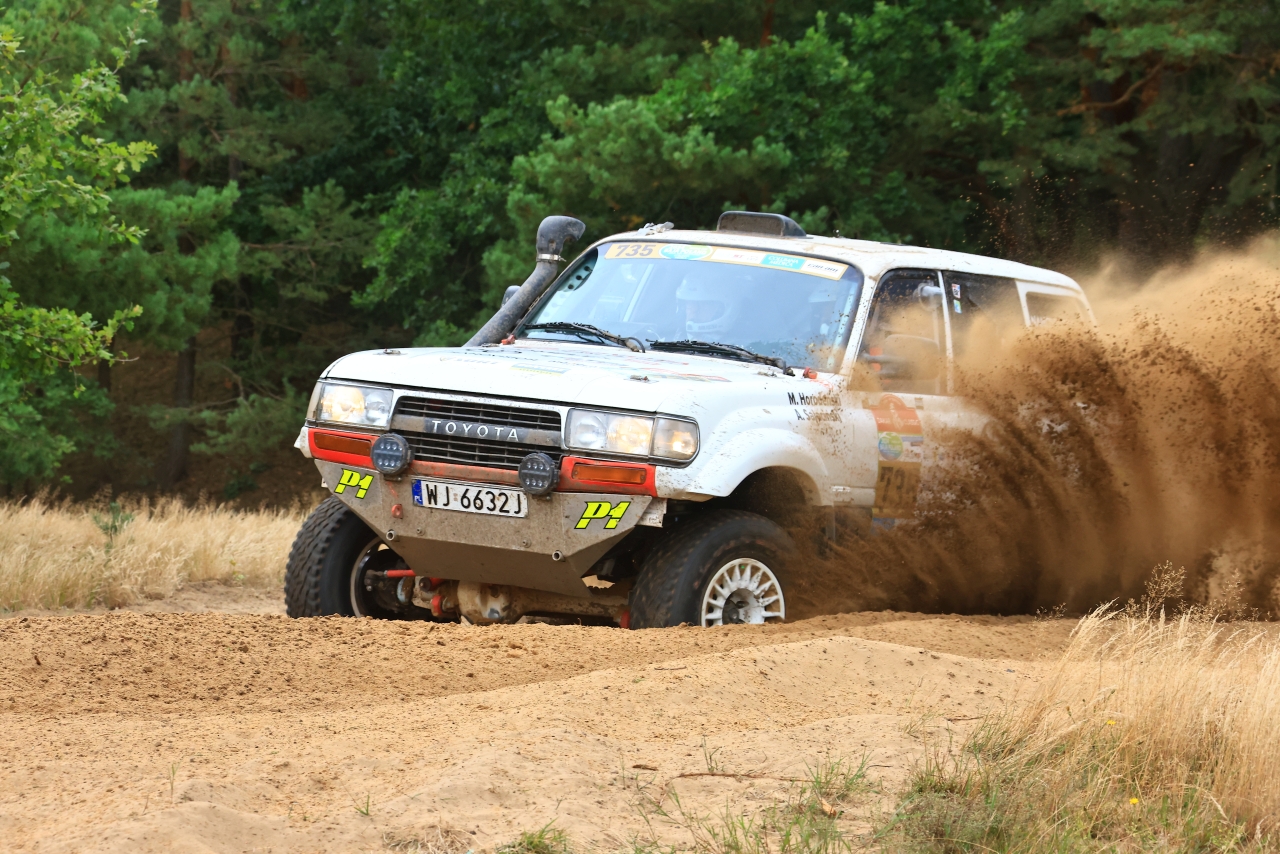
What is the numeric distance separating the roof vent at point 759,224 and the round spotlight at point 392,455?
2.61m

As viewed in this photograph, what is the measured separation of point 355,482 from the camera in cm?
676

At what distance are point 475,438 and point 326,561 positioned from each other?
1.30 metres

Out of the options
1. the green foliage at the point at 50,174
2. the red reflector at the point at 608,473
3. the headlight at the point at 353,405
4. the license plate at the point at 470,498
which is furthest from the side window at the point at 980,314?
the green foliage at the point at 50,174

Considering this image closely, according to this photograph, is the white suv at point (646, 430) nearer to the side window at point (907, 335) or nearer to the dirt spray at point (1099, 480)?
the side window at point (907, 335)

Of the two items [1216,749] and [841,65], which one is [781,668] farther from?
[841,65]

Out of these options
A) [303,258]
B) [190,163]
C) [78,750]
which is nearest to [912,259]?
[78,750]

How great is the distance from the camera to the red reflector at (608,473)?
6203mm

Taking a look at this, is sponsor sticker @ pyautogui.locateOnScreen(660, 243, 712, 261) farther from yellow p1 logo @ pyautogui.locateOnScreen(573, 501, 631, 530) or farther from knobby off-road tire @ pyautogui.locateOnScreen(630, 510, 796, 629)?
yellow p1 logo @ pyautogui.locateOnScreen(573, 501, 631, 530)

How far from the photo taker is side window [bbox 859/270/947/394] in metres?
7.26

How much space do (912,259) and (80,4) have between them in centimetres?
1448

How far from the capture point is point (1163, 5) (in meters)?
19.5

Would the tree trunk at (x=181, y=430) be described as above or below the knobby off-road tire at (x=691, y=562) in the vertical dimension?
below

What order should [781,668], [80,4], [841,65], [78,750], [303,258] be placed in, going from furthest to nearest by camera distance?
[303,258] → [841,65] → [80,4] → [781,668] → [78,750]

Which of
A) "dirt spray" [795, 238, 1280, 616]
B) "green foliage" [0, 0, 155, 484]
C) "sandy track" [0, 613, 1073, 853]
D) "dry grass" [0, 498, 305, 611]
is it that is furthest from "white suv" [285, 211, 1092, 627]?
"green foliage" [0, 0, 155, 484]
